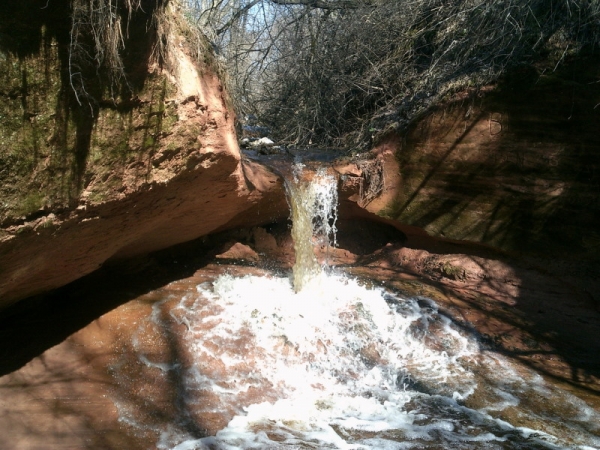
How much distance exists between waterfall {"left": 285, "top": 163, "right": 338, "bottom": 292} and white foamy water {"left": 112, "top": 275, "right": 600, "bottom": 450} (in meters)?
0.28

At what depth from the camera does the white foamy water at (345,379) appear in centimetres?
355

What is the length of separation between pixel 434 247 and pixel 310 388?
327cm

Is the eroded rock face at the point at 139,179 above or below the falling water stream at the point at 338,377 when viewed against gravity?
above

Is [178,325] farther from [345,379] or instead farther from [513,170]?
[513,170]

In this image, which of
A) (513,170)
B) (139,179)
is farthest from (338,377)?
(513,170)

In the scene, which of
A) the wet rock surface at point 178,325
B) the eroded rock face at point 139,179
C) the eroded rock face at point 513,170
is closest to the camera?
the eroded rock face at point 139,179

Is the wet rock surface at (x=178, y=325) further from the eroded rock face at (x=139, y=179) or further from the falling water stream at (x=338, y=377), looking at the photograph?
the eroded rock face at (x=139, y=179)

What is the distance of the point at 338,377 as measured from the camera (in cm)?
434

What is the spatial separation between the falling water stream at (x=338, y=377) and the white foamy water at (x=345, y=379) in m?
0.01

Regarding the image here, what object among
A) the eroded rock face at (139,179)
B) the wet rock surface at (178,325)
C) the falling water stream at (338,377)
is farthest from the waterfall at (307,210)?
the eroded rock face at (139,179)

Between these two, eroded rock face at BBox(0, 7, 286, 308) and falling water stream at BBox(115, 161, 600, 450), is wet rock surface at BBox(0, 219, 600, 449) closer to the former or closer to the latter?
falling water stream at BBox(115, 161, 600, 450)

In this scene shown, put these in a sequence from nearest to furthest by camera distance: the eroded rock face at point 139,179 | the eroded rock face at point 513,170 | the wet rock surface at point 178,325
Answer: the eroded rock face at point 139,179, the wet rock surface at point 178,325, the eroded rock face at point 513,170

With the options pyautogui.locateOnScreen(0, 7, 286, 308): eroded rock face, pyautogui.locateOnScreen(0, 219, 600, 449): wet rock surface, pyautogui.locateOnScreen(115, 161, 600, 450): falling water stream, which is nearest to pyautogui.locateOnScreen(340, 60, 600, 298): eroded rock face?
pyautogui.locateOnScreen(0, 219, 600, 449): wet rock surface

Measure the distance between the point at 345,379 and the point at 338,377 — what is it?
0.06m
